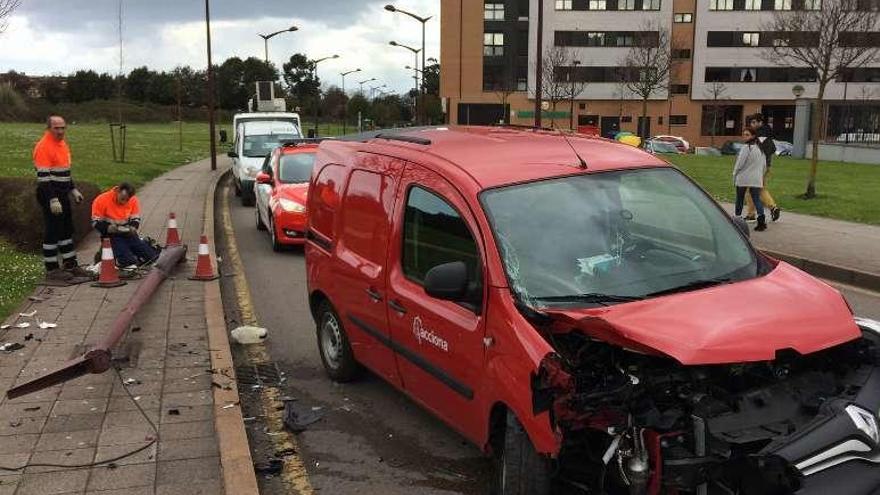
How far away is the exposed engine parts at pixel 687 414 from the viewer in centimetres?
268

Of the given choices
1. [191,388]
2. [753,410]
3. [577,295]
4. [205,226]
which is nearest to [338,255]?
[191,388]

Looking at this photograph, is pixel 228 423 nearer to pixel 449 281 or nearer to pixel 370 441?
pixel 370 441

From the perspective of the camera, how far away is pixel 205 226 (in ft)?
44.4

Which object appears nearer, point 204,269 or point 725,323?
point 725,323

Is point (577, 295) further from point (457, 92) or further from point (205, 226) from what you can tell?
point (457, 92)

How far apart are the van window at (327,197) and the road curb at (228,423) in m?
1.25

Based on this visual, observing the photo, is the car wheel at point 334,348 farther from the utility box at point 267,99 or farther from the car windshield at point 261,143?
the utility box at point 267,99

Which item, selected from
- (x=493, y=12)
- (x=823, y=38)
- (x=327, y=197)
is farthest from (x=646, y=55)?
(x=327, y=197)

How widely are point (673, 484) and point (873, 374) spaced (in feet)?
3.95

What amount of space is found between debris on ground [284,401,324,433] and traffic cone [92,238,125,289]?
408cm

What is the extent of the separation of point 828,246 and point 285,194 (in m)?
8.02

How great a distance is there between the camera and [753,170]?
40.0 ft

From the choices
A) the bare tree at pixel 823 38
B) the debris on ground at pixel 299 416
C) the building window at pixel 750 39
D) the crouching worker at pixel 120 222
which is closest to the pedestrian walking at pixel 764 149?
the bare tree at pixel 823 38

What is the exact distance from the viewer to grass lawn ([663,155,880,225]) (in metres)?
14.6
